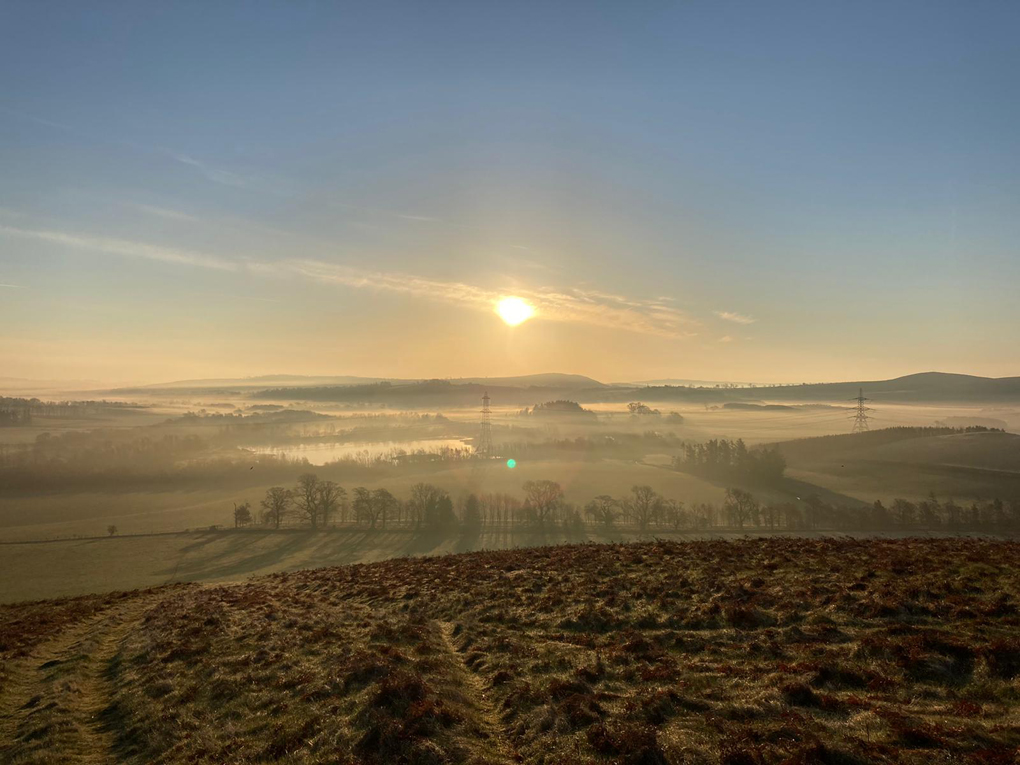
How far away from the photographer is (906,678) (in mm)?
13305

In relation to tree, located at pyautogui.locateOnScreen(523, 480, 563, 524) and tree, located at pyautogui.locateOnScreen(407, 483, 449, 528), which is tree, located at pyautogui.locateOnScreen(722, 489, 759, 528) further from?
tree, located at pyautogui.locateOnScreen(407, 483, 449, 528)

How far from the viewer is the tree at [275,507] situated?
111 m

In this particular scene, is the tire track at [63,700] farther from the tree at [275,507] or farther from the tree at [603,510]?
the tree at [603,510]

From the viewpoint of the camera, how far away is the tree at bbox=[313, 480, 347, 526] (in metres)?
113

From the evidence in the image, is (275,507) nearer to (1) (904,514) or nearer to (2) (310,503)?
(2) (310,503)

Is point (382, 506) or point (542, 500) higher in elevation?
point (542, 500)

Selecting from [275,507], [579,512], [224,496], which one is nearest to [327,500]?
[275,507]

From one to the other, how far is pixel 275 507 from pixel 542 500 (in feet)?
201

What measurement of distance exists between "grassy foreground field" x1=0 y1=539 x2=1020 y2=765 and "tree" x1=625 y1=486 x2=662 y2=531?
281 ft

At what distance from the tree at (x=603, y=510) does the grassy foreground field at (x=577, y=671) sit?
85.8 metres

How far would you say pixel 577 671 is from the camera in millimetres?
15852

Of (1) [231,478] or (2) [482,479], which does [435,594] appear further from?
(1) [231,478]

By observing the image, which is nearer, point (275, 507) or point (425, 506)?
point (275, 507)

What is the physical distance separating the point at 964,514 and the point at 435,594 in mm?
114694
